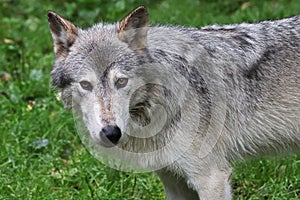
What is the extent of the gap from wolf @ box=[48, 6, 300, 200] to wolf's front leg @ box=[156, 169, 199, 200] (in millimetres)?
42

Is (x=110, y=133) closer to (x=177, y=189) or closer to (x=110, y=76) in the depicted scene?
(x=110, y=76)

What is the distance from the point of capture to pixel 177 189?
16.1ft

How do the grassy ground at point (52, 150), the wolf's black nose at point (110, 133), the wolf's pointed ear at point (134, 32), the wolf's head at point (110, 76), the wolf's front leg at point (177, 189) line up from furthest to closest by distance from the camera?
1. the grassy ground at point (52, 150)
2. the wolf's front leg at point (177, 189)
3. the wolf's pointed ear at point (134, 32)
4. the wolf's head at point (110, 76)
5. the wolf's black nose at point (110, 133)

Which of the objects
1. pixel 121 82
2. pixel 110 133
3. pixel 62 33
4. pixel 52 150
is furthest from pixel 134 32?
pixel 52 150

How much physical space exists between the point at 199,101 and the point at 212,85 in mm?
161

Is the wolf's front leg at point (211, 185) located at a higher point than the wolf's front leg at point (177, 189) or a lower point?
higher

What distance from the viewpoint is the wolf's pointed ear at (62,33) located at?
4348 millimetres

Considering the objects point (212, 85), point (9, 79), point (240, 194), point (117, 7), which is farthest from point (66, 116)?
point (117, 7)

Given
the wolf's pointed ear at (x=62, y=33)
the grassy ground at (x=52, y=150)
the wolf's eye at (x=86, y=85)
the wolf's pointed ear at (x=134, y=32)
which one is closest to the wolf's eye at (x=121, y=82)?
the wolf's eye at (x=86, y=85)

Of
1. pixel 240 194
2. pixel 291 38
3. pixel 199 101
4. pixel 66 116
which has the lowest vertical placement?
pixel 240 194

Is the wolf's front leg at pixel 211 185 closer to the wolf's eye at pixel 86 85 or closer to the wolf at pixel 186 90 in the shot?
the wolf at pixel 186 90

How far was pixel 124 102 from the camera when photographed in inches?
160

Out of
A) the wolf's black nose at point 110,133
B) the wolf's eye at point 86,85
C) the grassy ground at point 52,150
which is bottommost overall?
the grassy ground at point 52,150

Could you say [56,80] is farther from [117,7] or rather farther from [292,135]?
[117,7]
